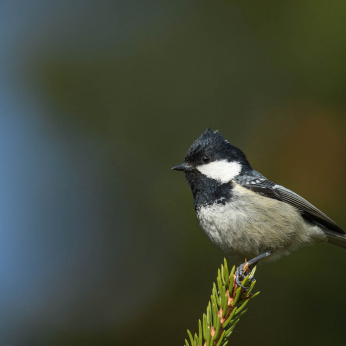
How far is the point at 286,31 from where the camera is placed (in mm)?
2830

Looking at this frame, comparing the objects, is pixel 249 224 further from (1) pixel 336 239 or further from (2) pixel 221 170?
(1) pixel 336 239

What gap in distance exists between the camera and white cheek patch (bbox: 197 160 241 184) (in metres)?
2.22

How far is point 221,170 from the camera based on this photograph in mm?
2273

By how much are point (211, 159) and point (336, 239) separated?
99cm

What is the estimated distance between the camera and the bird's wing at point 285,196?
219 centimetres

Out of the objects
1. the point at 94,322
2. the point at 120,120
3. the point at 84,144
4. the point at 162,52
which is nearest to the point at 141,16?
the point at 162,52

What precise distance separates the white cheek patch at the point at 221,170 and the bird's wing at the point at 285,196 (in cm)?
8

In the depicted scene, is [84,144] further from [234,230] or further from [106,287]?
[234,230]

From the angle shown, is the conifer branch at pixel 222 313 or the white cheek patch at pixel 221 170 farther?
the white cheek patch at pixel 221 170

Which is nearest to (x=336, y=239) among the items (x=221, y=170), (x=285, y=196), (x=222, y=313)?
(x=285, y=196)

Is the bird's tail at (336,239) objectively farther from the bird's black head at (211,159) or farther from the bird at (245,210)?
the bird's black head at (211,159)

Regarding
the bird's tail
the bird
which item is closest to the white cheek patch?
the bird

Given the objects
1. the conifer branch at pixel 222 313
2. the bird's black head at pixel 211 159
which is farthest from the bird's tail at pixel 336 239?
the conifer branch at pixel 222 313

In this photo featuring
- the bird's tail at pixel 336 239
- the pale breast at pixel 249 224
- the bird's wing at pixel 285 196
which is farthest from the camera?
the bird's tail at pixel 336 239
